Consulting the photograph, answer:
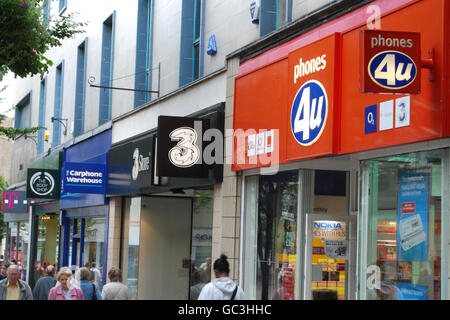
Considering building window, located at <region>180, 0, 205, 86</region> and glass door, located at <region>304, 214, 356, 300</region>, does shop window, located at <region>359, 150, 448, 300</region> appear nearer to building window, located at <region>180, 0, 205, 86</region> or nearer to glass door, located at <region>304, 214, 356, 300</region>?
glass door, located at <region>304, 214, 356, 300</region>

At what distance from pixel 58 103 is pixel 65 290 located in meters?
20.8

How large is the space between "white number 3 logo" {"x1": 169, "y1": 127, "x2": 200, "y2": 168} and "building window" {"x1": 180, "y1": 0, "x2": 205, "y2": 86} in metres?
3.10

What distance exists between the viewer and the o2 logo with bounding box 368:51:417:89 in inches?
324

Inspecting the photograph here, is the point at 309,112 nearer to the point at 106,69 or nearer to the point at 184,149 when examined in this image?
the point at 184,149

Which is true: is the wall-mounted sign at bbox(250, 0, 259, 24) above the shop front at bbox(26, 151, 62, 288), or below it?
above

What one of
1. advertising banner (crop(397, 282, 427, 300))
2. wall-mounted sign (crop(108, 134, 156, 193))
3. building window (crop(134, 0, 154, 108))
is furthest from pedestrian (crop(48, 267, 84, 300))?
building window (crop(134, 0, 154, 108))

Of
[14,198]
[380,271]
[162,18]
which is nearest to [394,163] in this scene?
[380,271]

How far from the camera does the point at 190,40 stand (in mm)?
17438

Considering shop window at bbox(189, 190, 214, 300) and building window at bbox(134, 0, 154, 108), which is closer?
shop window at bbox(189, 190, 214, 300)

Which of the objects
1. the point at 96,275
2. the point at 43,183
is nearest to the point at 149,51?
the point at 96,275

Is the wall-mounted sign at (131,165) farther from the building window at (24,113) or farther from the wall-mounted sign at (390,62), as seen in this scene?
the building window at (24,113)

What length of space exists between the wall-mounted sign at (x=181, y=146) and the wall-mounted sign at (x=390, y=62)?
6.41 meters

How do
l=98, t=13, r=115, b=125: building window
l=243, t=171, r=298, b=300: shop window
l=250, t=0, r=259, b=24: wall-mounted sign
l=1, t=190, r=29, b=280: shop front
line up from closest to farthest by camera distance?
l=243, t=171, r=298, b=300: shop window
l=250, t=0, r=259, b=24: wall-mounted sign
l=98, t=13, r=115, b=125: building window
l=1, t=190, r=29, b=280: shop front
